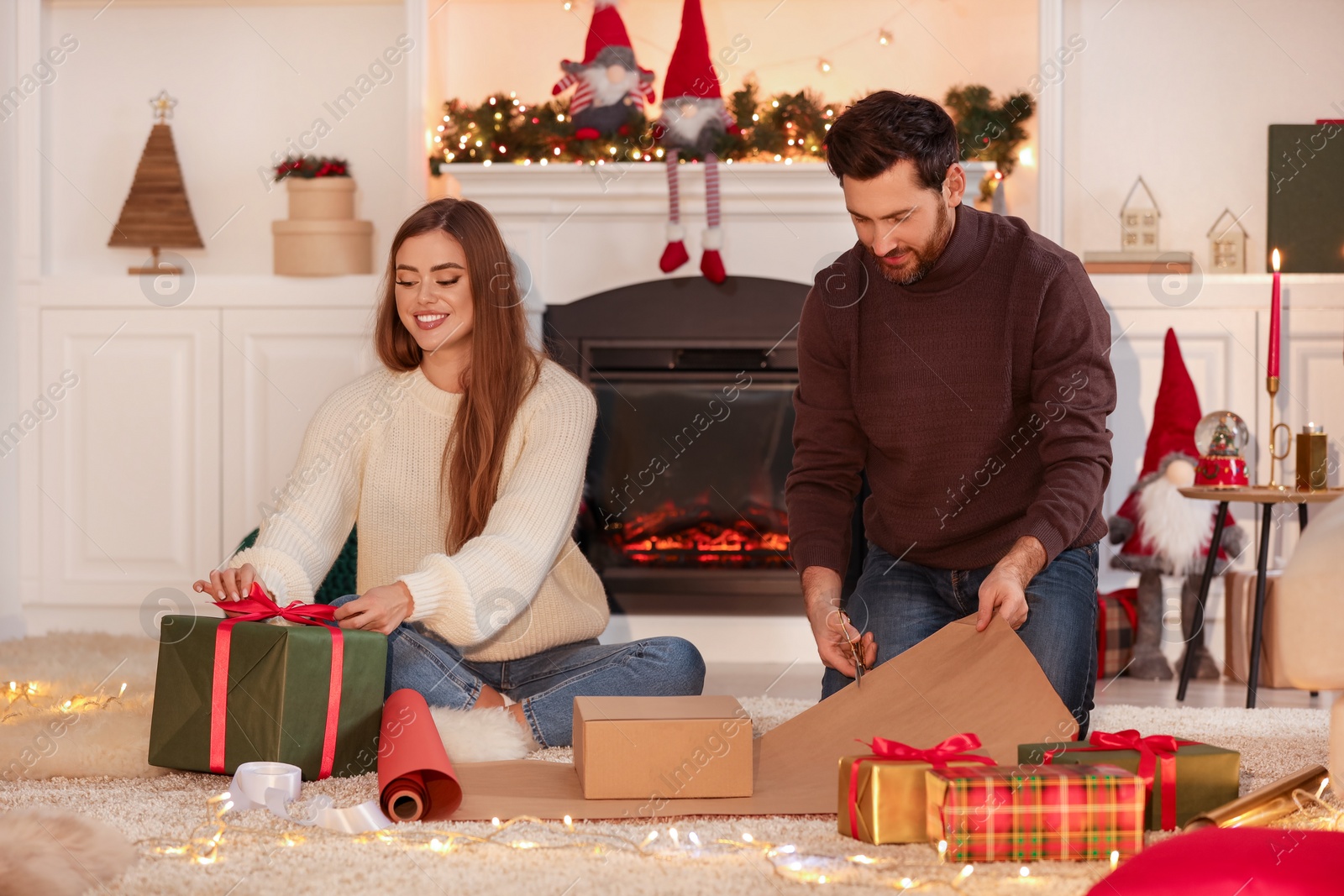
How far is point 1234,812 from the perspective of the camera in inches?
46.8

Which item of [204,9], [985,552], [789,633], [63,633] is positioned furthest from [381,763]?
[204,9]

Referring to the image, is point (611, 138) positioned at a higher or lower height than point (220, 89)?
lower

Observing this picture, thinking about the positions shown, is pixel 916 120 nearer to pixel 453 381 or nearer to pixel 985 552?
pixel 985 552

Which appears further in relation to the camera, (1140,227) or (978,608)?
(1140,227)

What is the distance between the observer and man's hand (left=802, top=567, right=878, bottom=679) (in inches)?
58.5

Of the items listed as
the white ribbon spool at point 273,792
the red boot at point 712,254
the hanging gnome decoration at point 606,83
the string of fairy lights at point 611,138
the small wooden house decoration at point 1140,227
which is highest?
the hanging gnome decoration at point 606,83

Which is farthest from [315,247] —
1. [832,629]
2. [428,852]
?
[428,852]

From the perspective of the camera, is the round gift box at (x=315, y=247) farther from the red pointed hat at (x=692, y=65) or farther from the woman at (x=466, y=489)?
the woman at (x=466, y=489)

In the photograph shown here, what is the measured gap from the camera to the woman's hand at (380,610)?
60.1 inches

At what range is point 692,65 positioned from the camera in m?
2.77

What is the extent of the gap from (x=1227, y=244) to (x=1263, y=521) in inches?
39.3

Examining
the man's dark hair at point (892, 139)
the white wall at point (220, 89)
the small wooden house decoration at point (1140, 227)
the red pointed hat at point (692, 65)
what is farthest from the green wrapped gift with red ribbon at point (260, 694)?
the small wooden house decoration at point (1140, 227)

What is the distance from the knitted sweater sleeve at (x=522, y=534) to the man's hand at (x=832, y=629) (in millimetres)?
385

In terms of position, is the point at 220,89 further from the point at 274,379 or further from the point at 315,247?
the point at 274,379
